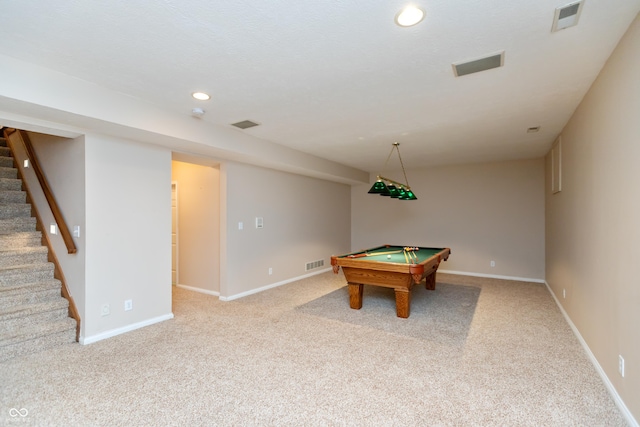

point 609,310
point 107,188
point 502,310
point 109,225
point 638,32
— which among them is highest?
point 638,32

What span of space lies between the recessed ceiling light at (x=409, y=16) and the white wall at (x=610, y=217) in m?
1.30

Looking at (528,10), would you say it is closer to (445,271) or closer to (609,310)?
(609,310)

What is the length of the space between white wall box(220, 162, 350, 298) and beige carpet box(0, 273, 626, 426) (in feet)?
3.65

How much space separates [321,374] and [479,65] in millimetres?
2771

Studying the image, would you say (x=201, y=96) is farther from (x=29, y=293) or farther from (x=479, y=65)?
(x=29, y=293)

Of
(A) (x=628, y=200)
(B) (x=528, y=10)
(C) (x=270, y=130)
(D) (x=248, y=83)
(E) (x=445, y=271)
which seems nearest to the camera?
(B) (x=528, y=10)

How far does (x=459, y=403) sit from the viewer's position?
2.15 metres

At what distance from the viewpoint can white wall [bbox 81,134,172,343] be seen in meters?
3.23

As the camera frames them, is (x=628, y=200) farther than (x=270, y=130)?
No

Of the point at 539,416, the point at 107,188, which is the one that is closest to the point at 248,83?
the point at 107,188

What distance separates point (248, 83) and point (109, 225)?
2190 millimetres

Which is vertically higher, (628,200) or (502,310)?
(628,200)

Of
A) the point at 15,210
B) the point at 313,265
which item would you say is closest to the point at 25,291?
the point at 15,210

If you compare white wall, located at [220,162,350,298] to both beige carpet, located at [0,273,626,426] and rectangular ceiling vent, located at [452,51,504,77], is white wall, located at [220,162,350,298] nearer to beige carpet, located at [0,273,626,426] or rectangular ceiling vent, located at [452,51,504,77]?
beige carpet, located at [0,273,626,426]
